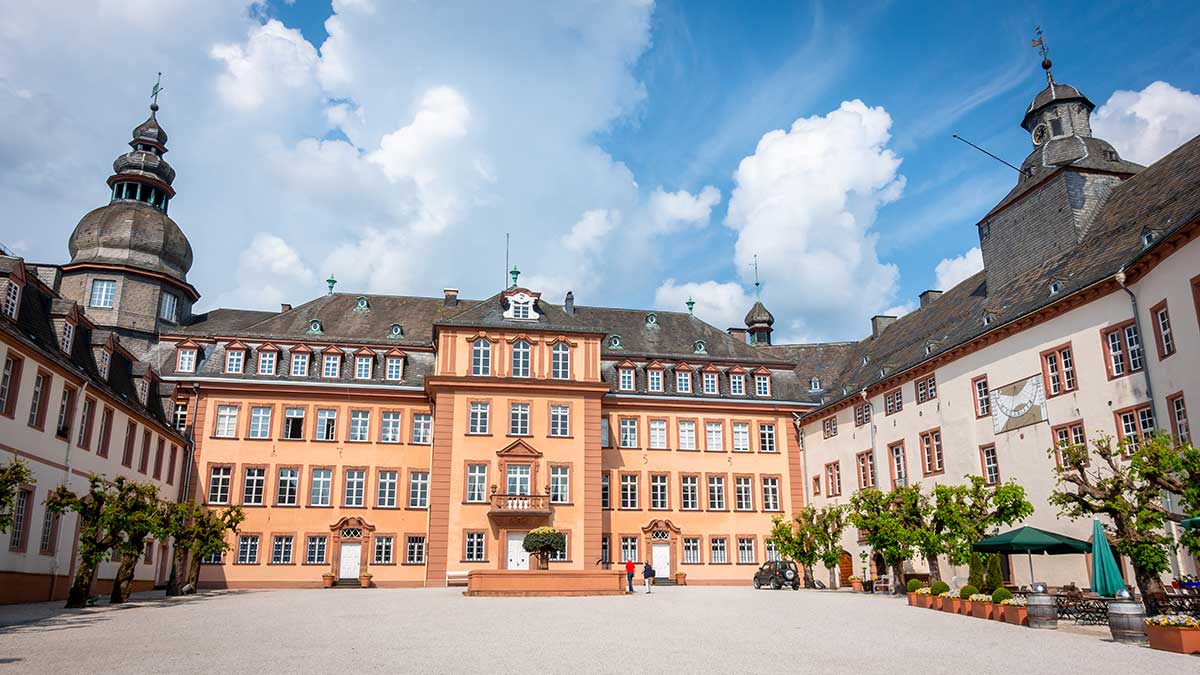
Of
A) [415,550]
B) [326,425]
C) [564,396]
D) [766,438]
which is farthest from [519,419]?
[766,438]

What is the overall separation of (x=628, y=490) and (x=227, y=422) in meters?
21.6

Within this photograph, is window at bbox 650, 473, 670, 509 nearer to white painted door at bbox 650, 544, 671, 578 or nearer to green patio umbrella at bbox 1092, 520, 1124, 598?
white painted door at bbox 650, 544, 671, 578

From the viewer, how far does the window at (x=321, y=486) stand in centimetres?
4444

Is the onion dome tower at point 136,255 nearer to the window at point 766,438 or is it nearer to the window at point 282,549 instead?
the window at point 282,549

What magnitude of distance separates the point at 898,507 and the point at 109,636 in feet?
84.5

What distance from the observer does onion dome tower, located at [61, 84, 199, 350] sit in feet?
164

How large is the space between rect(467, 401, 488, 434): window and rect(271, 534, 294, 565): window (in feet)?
35.0

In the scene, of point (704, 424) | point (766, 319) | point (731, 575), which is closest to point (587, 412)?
point (704, 424)

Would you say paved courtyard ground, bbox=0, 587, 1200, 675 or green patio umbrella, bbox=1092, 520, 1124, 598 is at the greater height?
green patio umbrella, bbox=1092, 520, 1124, 598

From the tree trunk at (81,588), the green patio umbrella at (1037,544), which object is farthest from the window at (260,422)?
the green patio umbrella at (1037,544)

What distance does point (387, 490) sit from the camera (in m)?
45.2

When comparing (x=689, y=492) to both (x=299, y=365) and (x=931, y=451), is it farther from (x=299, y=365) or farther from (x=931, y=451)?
(x=299, y=365)

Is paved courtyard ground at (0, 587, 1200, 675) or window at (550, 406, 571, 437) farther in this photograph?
window at (550, 406, 571, 437)

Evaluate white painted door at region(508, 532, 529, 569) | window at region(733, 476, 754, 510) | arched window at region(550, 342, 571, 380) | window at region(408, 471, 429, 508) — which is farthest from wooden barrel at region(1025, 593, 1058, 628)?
window at region(408, 471, 429, 508)
